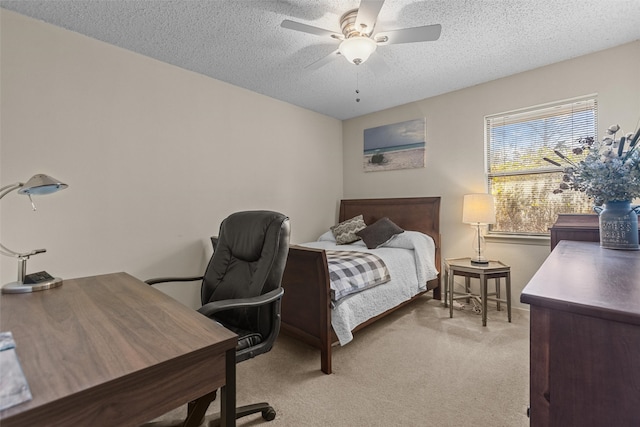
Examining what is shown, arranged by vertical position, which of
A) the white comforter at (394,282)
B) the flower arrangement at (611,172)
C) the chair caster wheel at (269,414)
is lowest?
the chair caster wheel at (269,414)

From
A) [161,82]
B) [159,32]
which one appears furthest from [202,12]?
[161,82]

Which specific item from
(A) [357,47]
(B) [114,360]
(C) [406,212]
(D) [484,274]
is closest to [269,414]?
(B) [114,360]

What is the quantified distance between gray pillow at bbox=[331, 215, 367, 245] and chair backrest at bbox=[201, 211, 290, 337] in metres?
2.16

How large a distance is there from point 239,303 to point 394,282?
1.85 meters

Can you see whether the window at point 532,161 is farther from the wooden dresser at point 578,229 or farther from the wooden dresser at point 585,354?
the wooden dresser at point 585,354

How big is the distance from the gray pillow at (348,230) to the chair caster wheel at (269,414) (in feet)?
7.78

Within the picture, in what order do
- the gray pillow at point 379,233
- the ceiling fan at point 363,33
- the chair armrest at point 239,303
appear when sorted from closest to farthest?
1. the chair armrest at point 239,303
2. the ceiling fan at point 363,33
3. the gray pillow at point 379,233

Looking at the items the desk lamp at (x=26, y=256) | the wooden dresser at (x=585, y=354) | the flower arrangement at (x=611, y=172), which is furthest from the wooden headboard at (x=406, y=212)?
the desk lamp at (x=26, y=256)

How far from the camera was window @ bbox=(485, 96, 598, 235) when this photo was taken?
2.80 m

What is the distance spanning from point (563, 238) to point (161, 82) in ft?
11.5

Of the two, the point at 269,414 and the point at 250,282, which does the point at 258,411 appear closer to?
the point at 269,414

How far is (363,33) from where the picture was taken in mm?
2029

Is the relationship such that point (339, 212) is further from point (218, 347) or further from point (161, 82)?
point (218, 347)

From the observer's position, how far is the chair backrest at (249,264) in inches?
59.8
